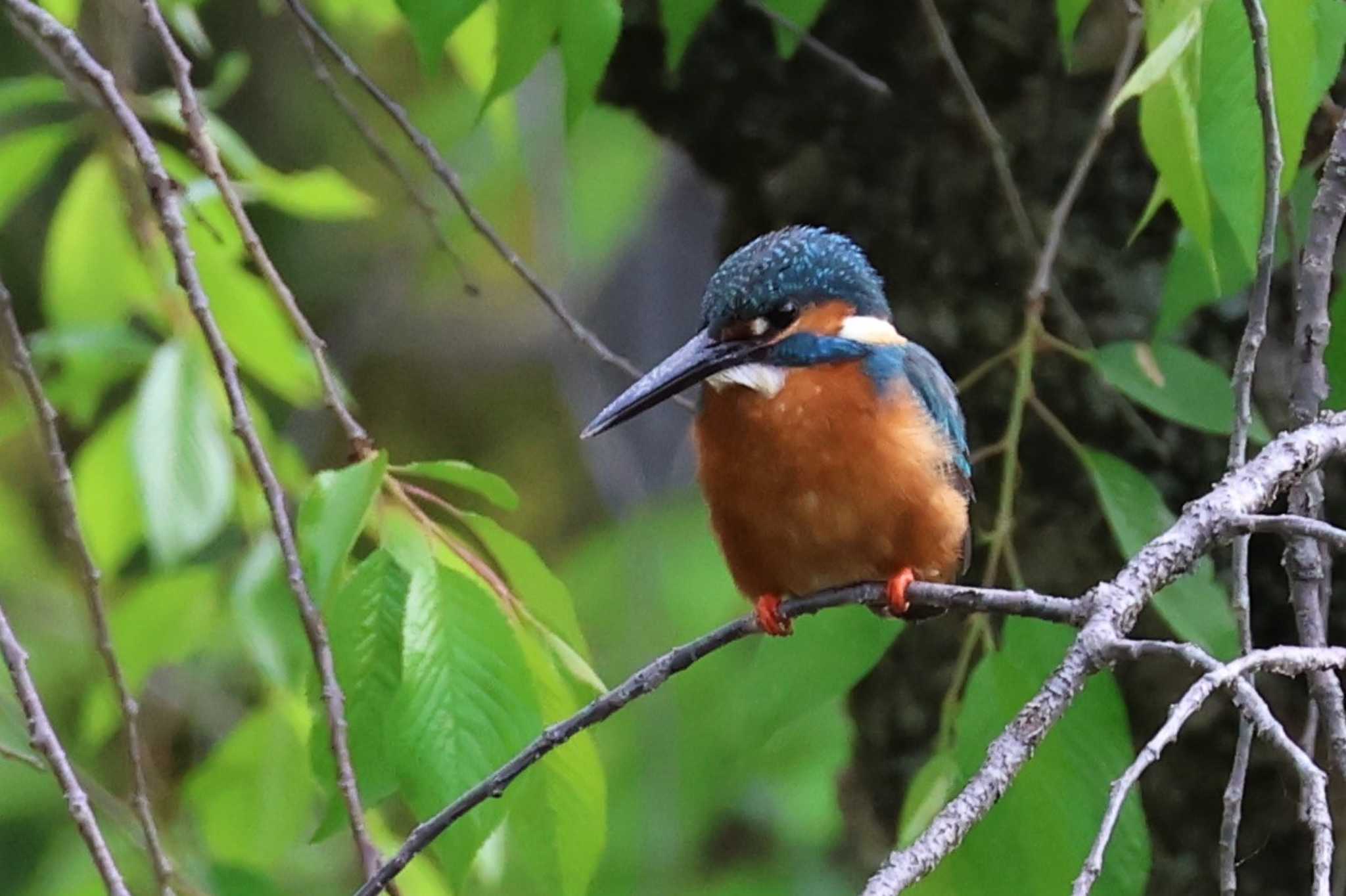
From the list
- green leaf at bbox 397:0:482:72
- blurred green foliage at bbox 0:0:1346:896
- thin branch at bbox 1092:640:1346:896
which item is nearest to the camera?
thin branch at bbox 1092:640:1346:896

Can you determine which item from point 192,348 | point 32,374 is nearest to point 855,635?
point 32,374

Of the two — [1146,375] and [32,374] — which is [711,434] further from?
[32,374]

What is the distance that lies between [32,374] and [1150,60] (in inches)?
42.8

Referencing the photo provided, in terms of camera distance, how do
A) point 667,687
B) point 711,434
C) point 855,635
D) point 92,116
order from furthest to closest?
1. point 667,687
2. point 92,116
3. point 711,434
4. point 855,635

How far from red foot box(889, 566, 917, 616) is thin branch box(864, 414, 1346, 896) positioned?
41 centimetres

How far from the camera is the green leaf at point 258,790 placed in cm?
235

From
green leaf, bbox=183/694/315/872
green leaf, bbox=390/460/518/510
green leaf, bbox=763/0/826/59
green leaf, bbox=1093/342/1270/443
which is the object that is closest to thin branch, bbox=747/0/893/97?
green leaf, bbox=763/0/826/59

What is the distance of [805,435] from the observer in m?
1.92

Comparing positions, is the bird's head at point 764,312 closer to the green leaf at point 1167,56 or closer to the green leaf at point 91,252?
the green leaf at point 1167,56

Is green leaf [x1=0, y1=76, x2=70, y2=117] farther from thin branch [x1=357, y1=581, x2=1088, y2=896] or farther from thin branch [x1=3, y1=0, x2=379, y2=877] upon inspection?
thin branch [x1=357, y1=581, x2=1088, y2=896]

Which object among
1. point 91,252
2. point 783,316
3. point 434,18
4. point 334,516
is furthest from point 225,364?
point 91,252

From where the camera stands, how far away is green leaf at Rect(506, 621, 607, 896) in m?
1.53

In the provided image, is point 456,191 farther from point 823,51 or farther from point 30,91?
point 30,91

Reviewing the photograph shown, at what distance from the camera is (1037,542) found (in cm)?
255
